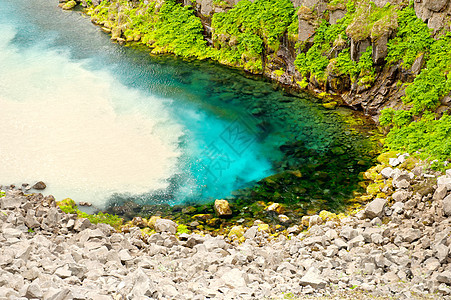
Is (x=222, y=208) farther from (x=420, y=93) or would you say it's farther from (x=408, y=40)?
(x=408, y=40)

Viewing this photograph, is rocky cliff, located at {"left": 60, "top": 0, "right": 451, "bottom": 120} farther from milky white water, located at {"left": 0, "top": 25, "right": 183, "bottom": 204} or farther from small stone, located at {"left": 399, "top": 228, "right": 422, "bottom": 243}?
small stone, located at {"left": 399, "top": 228, "right": 422, "bottom": 243}

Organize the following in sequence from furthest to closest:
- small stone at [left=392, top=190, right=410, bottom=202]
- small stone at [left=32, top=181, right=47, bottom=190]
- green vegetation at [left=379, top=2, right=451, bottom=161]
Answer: small stone at [left=32, top=181, right=47, bottom=190] < green vegetation at [left=379, top=2, right=451, bottom=161] < small stone at [left=392, top=190, right=410, bottom=202]

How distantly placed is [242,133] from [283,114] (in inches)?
110

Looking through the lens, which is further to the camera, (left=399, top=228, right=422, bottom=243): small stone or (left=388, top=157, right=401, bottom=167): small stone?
(left=388, top=157, right=401, bottom=167): small stone

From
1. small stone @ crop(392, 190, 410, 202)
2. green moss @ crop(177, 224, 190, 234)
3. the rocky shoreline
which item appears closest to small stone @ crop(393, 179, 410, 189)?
the rocky shoreline

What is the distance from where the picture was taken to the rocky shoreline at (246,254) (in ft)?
39.2

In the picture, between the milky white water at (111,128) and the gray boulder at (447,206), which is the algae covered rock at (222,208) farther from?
the gray boulder at (447,206)

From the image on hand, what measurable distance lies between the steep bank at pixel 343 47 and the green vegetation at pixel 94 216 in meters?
13.1

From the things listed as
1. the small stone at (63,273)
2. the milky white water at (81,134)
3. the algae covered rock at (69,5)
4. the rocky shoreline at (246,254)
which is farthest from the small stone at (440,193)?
the algae covered rock at (69,5)

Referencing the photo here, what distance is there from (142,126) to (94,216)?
829 cm

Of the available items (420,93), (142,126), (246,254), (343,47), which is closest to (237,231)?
(246,254)

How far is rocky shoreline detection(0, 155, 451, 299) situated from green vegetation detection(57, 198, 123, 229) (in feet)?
1.93

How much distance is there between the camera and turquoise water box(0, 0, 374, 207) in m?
21.2

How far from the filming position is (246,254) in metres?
14.8
